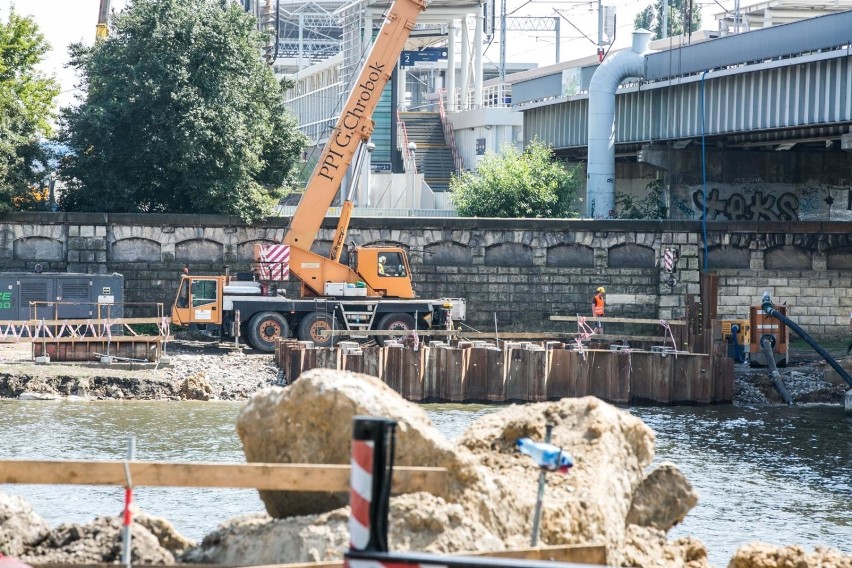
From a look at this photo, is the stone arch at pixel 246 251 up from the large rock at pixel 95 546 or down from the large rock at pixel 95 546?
up

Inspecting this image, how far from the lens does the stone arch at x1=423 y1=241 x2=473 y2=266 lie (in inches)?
1667

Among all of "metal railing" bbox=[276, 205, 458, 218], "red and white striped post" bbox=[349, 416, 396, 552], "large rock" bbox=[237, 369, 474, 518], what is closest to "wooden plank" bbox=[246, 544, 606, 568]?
"large rock" bbox=[237, 369, 474, 518]

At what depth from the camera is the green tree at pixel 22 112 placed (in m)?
41.2

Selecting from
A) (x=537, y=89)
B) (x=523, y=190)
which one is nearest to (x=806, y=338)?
(x=523, y=190)

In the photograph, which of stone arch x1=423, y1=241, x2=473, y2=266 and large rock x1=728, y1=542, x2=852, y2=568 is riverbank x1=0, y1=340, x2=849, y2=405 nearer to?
stone arch x1=423, y1=241, x2=473, y2=266

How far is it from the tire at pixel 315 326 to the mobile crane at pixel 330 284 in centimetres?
3

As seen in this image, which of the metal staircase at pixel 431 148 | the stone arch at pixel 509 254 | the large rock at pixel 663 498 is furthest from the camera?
the metal staircase at pixel 431 148

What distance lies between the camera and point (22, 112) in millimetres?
42969

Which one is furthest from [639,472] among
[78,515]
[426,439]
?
[78,515]

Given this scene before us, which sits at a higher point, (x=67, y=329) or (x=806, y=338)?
(x=806, y=338)

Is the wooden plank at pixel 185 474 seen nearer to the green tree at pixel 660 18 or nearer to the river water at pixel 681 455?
the river water at pixel 681 455

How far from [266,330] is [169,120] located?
30.2 ft

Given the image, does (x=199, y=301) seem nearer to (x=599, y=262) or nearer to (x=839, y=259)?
(x=599, y=262)

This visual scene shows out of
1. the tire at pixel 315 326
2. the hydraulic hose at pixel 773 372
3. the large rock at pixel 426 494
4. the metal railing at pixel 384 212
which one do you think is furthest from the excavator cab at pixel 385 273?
the large rock at pixel 426 494
